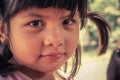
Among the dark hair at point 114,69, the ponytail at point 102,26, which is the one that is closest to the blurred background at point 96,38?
the dark hair at point 114,69

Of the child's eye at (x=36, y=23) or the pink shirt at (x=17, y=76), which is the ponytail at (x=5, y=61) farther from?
the child's eye at (x=36, y=23)

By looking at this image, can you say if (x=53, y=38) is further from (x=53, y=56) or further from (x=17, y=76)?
(x=17, y=76)

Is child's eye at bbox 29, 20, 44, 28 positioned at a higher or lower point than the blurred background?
higher

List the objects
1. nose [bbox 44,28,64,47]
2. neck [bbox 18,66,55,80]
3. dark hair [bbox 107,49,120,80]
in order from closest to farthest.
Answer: nose [bbox 44,28,64,47] < neck [bbox 18,66,55,80] < dark hair [bbox 107,49,120,80]

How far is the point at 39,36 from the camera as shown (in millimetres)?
797

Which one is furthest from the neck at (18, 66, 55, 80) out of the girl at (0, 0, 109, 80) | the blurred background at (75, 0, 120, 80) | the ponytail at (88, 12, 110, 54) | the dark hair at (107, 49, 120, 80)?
the blurred background at (75, 0, 120, 80)

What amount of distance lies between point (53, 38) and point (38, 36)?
0.04 meters

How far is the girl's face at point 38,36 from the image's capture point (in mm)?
793

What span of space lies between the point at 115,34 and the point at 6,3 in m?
2.85

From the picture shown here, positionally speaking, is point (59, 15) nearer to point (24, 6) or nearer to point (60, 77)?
point (24, 6)

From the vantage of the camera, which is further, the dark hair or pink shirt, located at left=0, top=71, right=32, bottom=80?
the dark hair

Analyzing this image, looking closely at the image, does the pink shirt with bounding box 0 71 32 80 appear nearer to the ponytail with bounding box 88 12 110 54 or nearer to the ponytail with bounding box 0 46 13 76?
the ponytail with bounding box 0 46 13 76

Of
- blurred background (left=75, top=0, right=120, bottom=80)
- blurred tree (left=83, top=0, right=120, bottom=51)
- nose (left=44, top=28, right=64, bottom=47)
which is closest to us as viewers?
nose (left=44, top=28, right=64, bottom=47)

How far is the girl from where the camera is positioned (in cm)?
79
